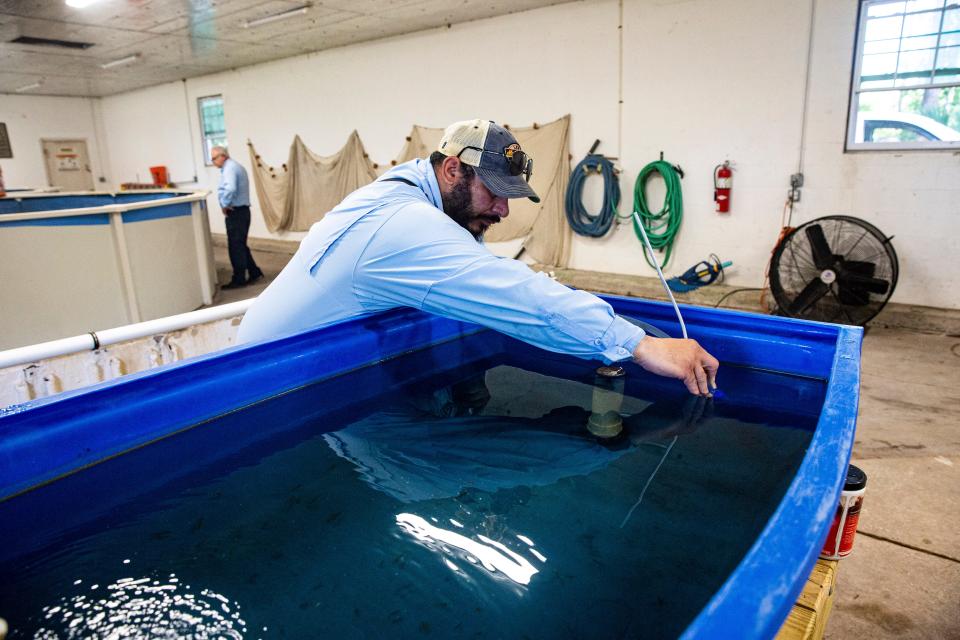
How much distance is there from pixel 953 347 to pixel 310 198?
7.65m

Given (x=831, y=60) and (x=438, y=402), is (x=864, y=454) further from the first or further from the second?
(x=831, y=60)

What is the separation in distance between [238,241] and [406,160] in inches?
92.0

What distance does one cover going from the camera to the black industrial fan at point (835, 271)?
379 centimetres

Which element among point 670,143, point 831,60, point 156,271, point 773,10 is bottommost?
point 156,271

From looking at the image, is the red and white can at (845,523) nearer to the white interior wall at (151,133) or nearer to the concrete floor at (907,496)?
the concrete floor at (907,496)

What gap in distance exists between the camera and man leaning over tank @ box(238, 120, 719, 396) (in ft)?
4.32

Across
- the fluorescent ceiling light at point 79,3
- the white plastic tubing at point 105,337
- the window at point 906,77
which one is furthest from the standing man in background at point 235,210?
the window at point 906,77

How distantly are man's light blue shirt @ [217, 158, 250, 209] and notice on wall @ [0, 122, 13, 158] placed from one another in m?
8.55

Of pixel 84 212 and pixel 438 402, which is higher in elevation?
pixel 84 212

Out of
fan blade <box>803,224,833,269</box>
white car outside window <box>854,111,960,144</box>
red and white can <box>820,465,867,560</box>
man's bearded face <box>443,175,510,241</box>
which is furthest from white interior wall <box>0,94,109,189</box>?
red and white can <box>820,465,867,560</box>

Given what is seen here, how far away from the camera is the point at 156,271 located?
4.71m

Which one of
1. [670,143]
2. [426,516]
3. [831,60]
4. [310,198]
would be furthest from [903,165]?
[310,198]

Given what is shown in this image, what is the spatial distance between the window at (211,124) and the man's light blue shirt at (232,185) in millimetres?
4013

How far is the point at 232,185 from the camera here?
6.39m
